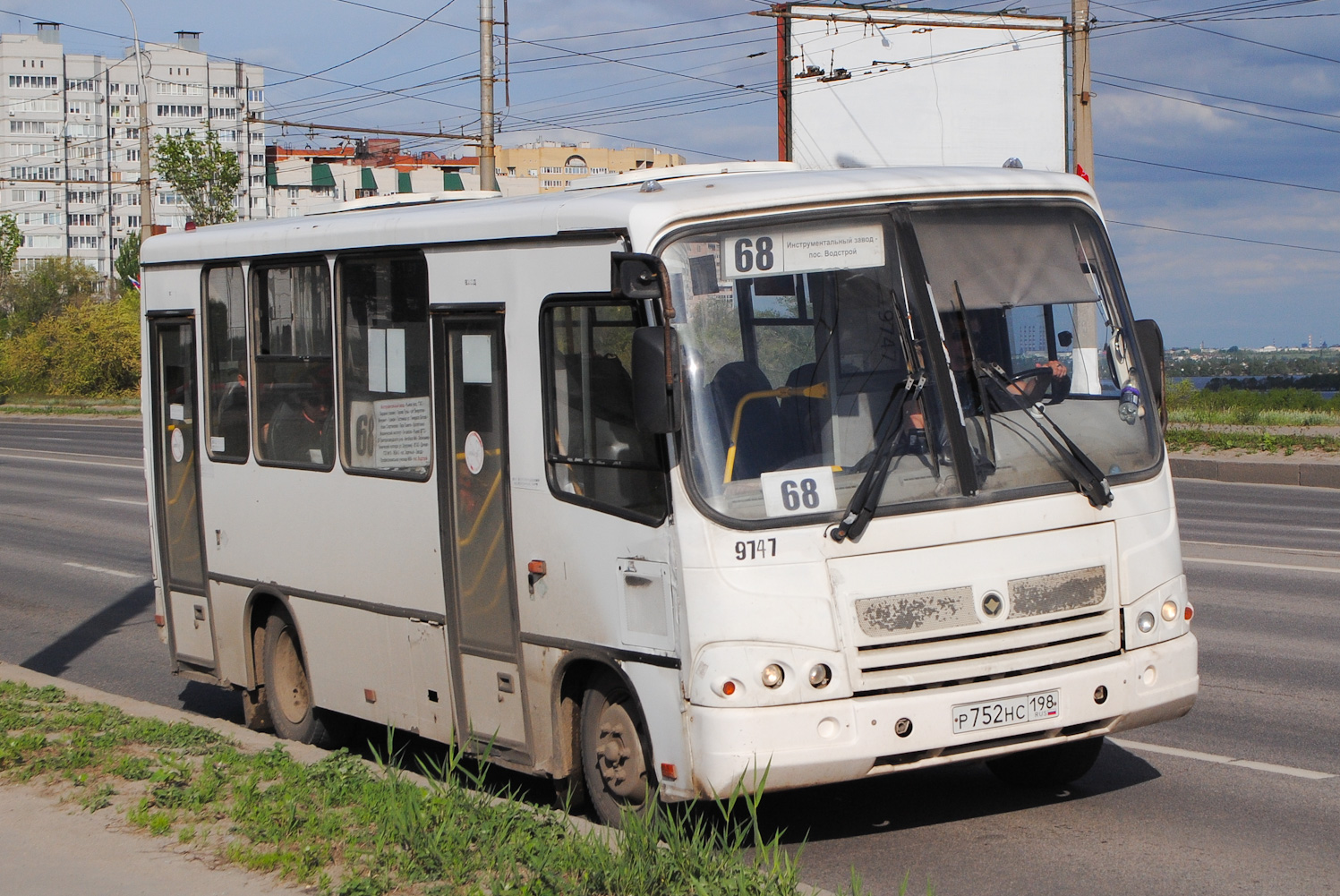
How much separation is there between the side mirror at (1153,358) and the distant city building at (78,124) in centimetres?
14788

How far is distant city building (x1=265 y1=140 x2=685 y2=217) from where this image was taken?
60.5 metres

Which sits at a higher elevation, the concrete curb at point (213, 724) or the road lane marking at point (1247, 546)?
the concrete curb at point (213, 724)

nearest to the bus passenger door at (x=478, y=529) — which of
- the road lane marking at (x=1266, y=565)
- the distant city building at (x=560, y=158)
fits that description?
the road lane marking at (x=1266, y=565)

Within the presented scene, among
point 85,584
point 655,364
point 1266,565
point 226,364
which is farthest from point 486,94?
point 655,364

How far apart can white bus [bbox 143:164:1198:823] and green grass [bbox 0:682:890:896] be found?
48cm

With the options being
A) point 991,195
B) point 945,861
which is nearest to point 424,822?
point 945,861

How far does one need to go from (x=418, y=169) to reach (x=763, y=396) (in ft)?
240

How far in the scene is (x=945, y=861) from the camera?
5.54 m

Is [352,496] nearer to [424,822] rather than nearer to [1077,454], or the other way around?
[424,822]

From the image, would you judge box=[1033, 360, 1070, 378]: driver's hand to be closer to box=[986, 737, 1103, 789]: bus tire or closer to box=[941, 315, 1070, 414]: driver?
box=[941, 315, 1070, 414]: driver

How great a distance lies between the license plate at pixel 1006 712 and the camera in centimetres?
541

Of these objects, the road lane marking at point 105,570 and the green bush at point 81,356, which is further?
the green bush at point 81,356

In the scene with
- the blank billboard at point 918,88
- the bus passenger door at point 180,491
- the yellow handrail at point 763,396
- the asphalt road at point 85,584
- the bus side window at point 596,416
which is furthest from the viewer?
the blank billboard at point 918,88

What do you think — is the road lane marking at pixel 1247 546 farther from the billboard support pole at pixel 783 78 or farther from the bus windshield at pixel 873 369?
the billboard support pole at pixel 783 78
